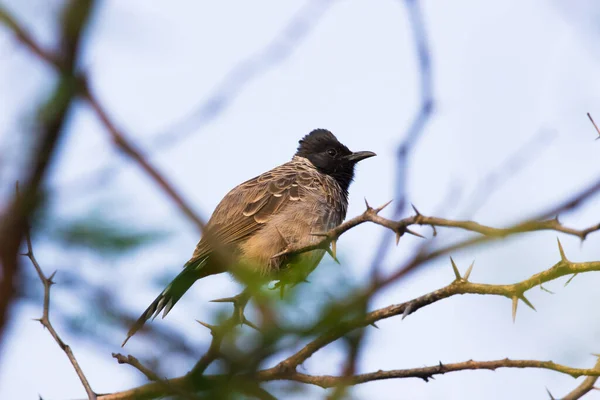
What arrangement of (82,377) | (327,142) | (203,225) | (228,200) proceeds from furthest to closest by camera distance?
(327,142) → (228,200) → (82,377) → (203,225)

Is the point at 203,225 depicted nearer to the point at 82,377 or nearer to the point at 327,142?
the point at 82,377

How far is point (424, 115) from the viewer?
2.69 metres

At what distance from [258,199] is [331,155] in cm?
181

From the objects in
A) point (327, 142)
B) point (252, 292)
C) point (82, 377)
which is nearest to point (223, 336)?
point (252, 292)

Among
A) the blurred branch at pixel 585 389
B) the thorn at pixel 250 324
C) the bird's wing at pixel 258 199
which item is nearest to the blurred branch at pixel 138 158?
the thorn at pixel 250 324

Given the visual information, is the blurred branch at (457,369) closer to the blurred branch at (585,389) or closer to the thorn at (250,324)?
the blurred branch at (585,389)

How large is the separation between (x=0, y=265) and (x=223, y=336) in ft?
2.85

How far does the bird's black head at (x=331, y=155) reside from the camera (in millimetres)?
9367

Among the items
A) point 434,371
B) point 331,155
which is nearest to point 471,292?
point 434,371

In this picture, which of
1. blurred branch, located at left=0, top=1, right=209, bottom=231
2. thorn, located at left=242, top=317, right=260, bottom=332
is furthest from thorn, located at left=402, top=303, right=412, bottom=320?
blurred branch, located at left=0, top=1, right=209, bottom=231

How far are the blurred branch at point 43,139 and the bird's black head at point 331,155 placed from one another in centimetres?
770

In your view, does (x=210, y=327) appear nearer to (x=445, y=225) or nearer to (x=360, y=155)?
(x=445, y=225)

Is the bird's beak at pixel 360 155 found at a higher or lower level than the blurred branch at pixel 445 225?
higher

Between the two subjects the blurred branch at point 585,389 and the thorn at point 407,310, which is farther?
the blurred branch at point 585,389
